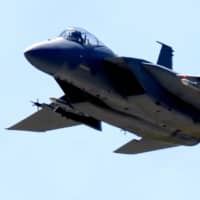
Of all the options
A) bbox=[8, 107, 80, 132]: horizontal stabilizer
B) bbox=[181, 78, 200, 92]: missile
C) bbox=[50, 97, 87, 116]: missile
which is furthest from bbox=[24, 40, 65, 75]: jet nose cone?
bbox=[8, 107, 80, 132]: horizontal stabilizer

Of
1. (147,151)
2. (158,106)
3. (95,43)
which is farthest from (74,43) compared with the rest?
(147,151)

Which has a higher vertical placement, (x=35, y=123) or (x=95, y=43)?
(x=95, y=43)

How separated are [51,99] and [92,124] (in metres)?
2.31

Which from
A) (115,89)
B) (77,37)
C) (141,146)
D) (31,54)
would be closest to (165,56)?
(141,146)

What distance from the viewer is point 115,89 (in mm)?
44531

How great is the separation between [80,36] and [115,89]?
2.57 m

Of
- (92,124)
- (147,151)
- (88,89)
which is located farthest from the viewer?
(147,151)

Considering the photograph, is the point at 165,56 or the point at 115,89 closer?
the point at 115,89

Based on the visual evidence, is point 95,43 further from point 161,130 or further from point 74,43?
point 161,130

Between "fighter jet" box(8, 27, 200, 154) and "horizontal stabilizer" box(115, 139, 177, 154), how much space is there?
2.03m

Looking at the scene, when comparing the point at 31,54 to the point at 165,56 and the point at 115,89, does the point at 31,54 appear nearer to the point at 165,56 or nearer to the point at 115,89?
the point at 115,89

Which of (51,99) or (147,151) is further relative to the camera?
(147,151)

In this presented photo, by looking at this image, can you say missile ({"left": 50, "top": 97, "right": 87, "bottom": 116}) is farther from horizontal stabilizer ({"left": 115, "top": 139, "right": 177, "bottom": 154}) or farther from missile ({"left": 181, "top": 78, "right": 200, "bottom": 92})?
horizontal stabilizer ({"left": 115, "top": 139, "right": 177, "bottom": 154})

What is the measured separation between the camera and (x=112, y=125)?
46875 mm
